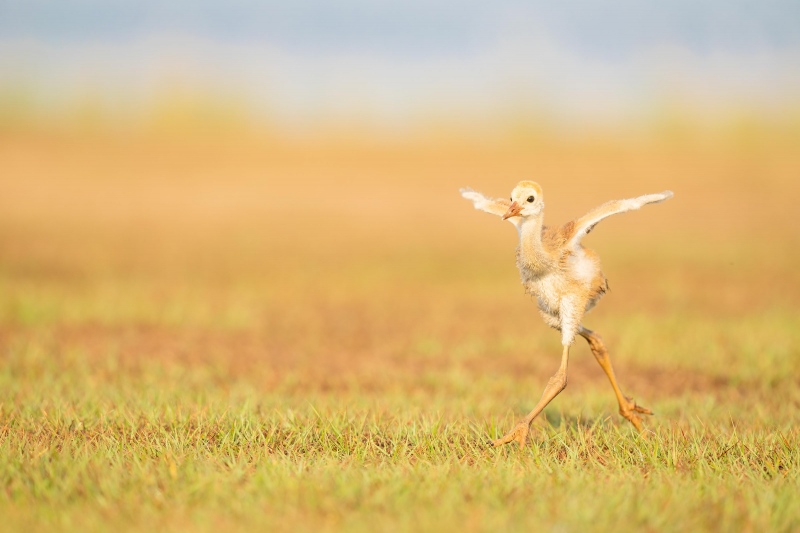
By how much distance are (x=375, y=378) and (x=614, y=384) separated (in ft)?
10.8

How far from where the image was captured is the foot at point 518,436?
480 centimetres

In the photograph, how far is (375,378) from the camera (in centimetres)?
816

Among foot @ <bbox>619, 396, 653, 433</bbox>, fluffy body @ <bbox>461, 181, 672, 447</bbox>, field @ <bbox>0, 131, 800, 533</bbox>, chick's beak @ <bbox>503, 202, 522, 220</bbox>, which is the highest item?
chick's beak @ <bbox>503, 202, 522, 220</bbox>

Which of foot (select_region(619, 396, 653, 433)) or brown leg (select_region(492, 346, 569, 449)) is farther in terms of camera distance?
foot (select_region(619, 396, 653, 433))

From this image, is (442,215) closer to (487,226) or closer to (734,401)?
(487,226)

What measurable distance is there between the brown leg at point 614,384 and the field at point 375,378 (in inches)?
7.7

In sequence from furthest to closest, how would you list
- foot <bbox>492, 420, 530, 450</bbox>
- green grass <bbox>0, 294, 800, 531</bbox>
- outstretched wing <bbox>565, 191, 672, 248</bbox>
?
outstretched wing <bbox>565, 191, 672, 248</bbox> < foot <bbox>492, 420, 530, 450</bbox> < green grass <bbox>0, 294, 800, 531</bbox>

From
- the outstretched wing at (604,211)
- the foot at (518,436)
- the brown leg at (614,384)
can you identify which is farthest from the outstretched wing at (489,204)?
the foot at (518,436)

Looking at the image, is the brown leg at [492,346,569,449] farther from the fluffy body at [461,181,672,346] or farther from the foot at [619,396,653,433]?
the foot at [619,396,653,433]

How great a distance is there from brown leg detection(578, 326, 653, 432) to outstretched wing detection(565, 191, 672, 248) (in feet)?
1.92

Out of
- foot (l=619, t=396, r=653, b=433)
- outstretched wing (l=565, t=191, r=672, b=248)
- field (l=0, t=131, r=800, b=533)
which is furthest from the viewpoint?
foot (l=619, t=396, r=653, b=433)

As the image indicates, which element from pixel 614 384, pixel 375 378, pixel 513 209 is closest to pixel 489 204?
pixel 513 209

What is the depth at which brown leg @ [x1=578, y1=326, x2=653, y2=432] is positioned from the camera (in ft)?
17.4

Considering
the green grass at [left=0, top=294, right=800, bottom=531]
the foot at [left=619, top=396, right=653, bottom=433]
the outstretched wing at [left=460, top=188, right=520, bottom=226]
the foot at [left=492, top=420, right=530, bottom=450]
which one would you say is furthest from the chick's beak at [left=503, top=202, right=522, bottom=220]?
the foot at [left=619, top=396, right=653, bottom=433]
